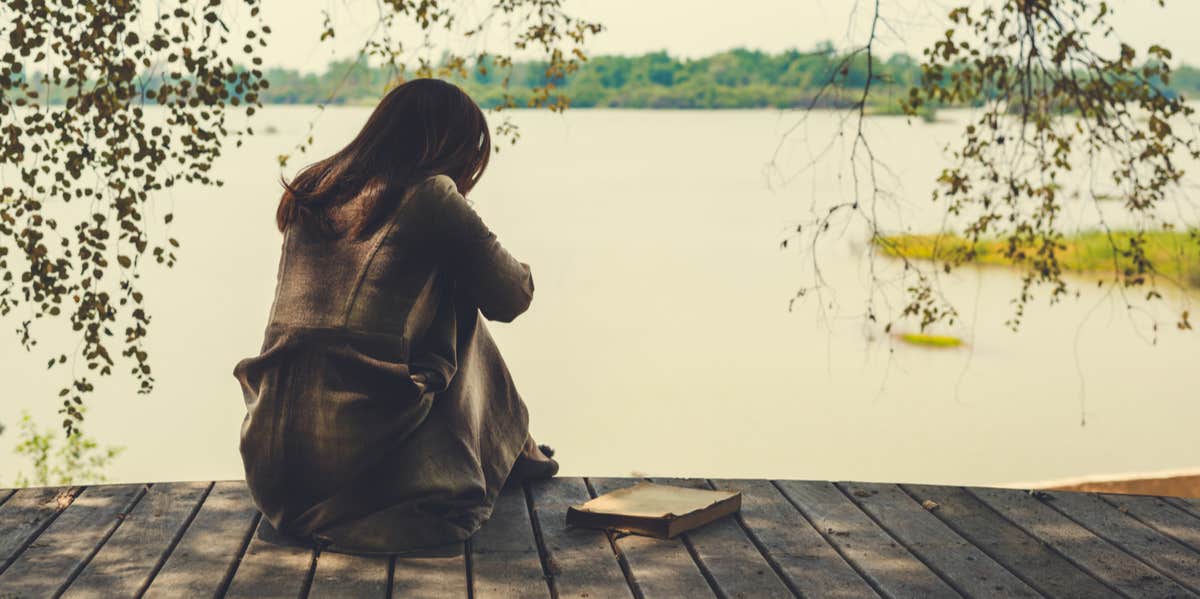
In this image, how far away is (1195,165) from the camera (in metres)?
15.3

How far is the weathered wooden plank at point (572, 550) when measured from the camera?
8.07ft

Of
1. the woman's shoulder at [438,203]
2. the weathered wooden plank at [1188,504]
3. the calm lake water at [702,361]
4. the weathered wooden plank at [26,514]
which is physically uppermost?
the woman's shoulder at [438,203]

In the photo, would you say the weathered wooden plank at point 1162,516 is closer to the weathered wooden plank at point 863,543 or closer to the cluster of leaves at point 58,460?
the weathered wooden plank at point 863,543

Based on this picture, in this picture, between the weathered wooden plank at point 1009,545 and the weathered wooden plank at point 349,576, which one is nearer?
the weathered wooden plank at point 349,576

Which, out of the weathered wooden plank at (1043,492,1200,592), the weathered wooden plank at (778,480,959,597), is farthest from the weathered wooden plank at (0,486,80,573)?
the weathered wooden plank at (1043,492,1200,592)

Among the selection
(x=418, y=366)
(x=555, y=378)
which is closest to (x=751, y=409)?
(x=555, y=378)

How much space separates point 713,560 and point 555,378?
30.5ft

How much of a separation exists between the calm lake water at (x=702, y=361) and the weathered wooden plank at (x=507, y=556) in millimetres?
2186

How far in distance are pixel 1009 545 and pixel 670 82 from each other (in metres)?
8.76

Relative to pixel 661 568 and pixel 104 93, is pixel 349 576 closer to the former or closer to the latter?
pixel 661 568

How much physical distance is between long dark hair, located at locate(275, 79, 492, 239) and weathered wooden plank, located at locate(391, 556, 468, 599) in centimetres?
71

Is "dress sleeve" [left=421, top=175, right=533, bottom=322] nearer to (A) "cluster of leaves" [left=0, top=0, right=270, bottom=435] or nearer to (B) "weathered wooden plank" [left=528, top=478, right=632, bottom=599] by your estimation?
(B) "weathered wooden plank" [left=528, top=478, right=632, bottom=599]

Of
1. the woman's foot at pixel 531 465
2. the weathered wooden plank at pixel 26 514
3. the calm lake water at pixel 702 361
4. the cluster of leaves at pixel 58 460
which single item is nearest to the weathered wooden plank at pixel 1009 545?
the woman's foot at pixel 531 465

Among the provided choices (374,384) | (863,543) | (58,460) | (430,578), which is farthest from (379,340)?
(58,460)
